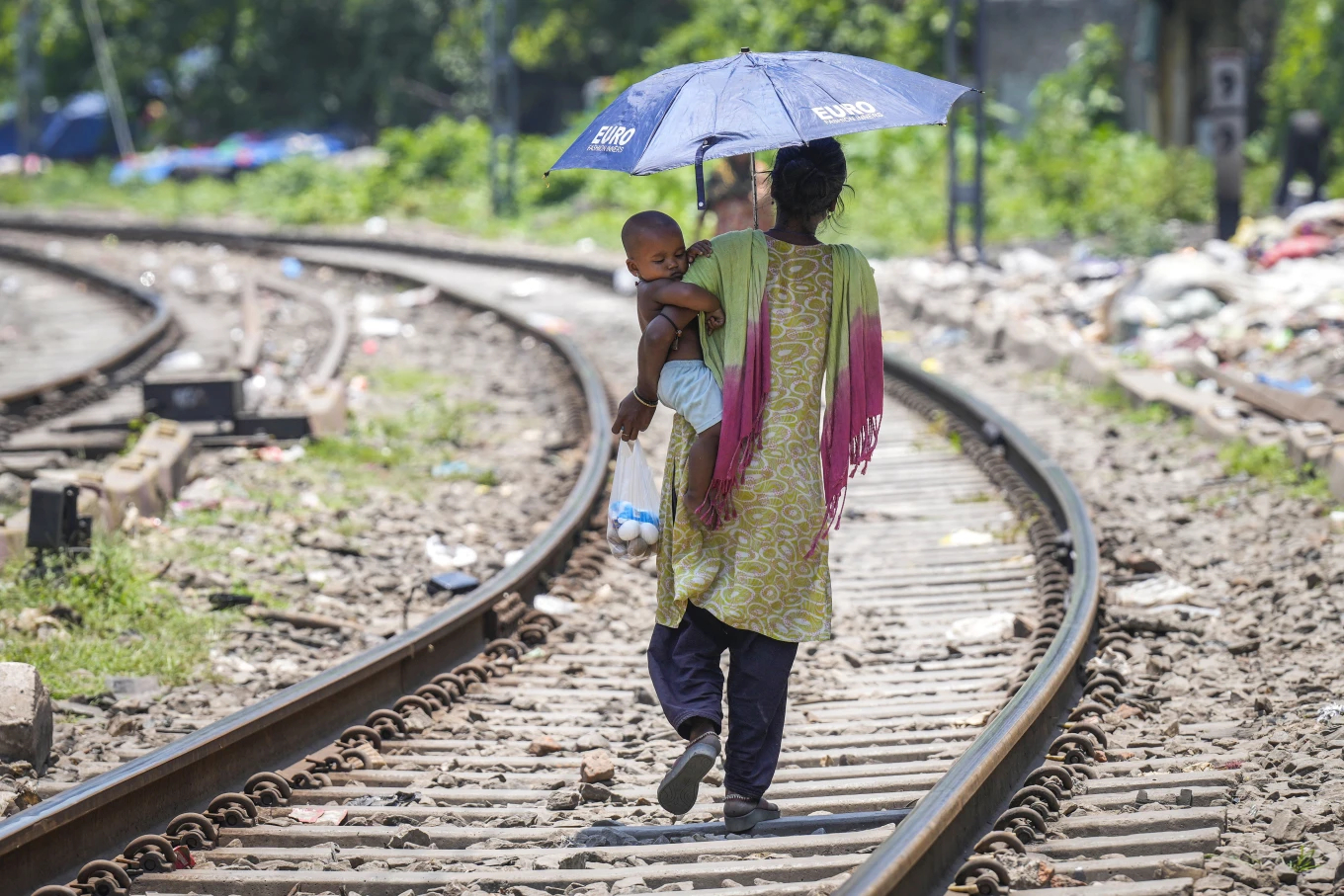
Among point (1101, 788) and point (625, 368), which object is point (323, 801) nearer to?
point (1101, 788)

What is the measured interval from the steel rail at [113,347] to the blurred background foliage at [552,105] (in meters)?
5.99

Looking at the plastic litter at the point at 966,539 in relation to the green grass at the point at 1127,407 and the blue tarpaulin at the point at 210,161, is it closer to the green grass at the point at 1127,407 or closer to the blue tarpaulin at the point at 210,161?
the green grass at the point at 1127,407

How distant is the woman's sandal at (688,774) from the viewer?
3861mm

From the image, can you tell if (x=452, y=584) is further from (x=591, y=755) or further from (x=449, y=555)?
(x=591, y=755)

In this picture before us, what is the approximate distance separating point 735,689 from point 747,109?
1471mm

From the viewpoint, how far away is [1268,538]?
23.0 feet

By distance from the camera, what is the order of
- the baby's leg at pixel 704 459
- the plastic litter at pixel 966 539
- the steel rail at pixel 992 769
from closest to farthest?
the steel rail at pixel 992 769
the baby's leg at pixel 704 459
the plastic litter at pixel 966 539

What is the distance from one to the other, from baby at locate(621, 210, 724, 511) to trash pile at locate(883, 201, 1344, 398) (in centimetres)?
633

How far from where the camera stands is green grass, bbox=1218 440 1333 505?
7.48m

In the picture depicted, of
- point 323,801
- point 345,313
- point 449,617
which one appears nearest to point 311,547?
point 449,617

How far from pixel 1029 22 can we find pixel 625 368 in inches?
866

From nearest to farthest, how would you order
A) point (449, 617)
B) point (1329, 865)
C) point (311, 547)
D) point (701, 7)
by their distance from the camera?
point (1329, 865)
point (449, 617)
point (311, 547)
point (701, 7)

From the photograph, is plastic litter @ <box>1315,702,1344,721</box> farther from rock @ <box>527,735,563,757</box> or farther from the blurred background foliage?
rock @ <box>527,735,563,757</box>

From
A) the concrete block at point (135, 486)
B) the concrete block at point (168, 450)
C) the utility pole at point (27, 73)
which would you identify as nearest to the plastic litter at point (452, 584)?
the concrete block at point (135, 486)
